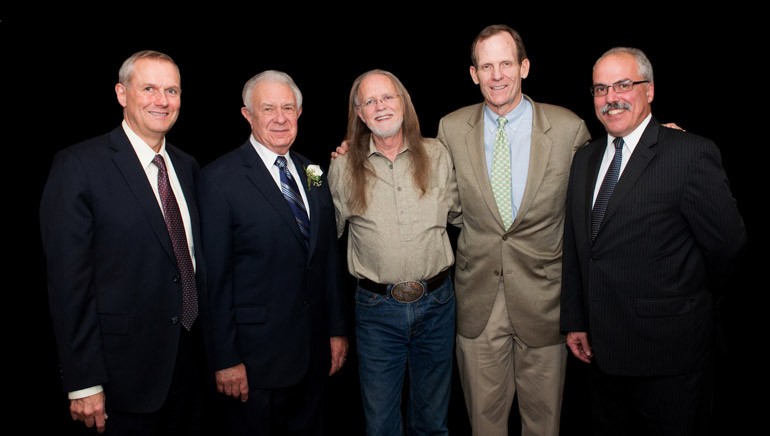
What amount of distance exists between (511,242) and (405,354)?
2.58 ft

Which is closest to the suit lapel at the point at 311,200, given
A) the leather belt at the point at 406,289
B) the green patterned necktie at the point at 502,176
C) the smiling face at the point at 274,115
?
the smiling face at the point at 274,115

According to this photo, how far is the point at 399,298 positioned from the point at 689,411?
137 cm

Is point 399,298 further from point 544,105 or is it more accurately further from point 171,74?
point 171,74

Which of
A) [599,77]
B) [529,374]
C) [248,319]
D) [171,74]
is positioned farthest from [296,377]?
[599,77]

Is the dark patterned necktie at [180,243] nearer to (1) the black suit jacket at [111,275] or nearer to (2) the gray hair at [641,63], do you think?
(1) the black suit jacket at [111,275]

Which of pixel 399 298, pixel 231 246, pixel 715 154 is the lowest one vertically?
pixel 399 298

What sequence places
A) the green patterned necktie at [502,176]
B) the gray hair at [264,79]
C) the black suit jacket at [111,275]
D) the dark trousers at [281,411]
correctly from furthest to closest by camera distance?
the green patterned necktie at [502,176], the gray hair at [264,79], the dark trousers at [281,411], the black suit jacket at [111,275]

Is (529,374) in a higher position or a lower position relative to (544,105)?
lower

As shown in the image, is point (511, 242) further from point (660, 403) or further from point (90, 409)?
point (90, 409)

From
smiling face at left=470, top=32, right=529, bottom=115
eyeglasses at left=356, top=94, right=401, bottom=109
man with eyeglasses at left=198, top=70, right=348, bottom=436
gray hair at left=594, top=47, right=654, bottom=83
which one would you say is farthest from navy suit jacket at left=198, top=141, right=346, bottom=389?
gray hair at left=594, top=47, right=654, bottom=83

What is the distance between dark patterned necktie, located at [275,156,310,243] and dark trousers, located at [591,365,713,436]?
1.56 metres

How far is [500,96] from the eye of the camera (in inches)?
121

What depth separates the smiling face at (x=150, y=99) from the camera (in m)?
2.54

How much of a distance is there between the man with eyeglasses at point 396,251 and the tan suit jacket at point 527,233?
12 cm
